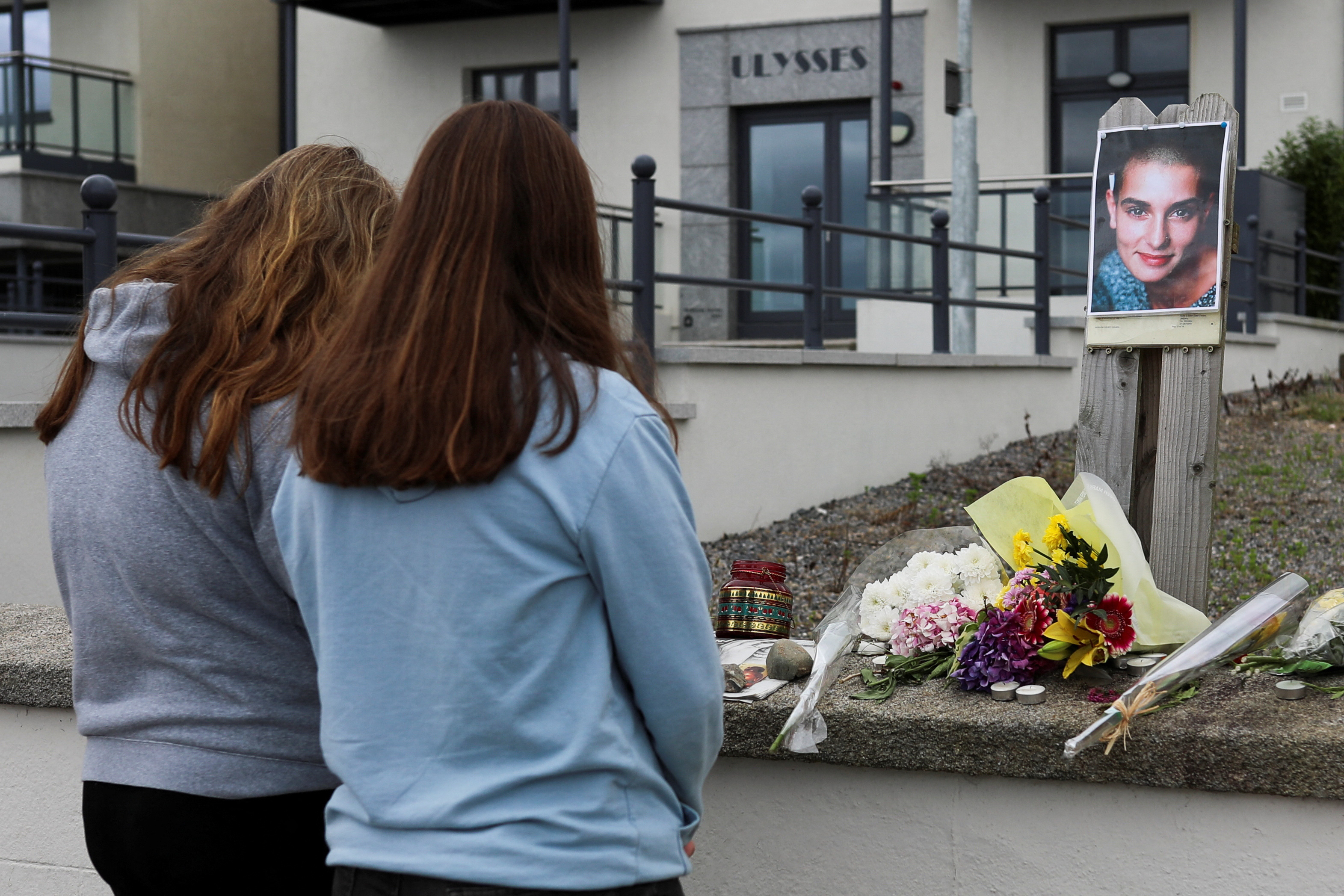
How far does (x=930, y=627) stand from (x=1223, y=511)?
566cm

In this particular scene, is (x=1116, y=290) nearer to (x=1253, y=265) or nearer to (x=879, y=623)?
(x=879, y=623)

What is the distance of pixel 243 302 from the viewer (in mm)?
1923

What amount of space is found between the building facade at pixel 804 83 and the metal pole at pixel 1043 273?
3.41 meters

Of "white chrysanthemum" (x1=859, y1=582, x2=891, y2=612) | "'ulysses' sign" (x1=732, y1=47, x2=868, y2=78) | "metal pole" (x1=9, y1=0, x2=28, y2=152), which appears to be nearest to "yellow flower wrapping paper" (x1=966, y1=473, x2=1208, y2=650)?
"white chrysanthemum" (x1=859, y1=582, x2=891, y2=612)

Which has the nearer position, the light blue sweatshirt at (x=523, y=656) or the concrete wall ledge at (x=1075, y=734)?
the light blue sweatshirt at (x=523, y=656)

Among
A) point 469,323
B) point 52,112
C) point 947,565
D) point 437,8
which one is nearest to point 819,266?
point 947,565

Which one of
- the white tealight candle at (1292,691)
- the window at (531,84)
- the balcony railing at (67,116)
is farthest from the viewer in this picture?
the window at (531,84)

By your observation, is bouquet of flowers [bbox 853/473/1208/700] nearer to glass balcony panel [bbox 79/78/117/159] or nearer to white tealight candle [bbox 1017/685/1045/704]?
white tealight candle [bbox 1017/685/1045/704]

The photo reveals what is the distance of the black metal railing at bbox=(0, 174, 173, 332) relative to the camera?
545 centimetres

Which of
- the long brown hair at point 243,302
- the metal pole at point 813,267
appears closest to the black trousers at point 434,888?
the long brown hair at point 243,302

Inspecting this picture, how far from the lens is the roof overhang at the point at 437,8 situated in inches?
661

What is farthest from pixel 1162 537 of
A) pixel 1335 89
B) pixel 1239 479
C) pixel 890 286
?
pixel 1335 89

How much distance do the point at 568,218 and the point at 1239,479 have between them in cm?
760

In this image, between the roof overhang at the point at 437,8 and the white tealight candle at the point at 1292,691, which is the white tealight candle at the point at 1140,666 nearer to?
the white tealight candle at the point at 1292,691
